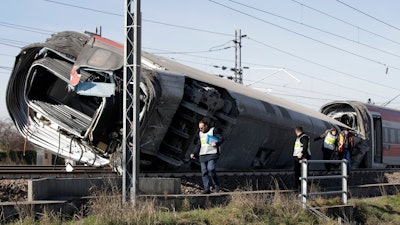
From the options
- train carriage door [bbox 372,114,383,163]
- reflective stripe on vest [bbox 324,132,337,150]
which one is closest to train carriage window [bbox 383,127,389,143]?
train carriage door [bbox 372,114,383,163]

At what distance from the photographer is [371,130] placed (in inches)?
972

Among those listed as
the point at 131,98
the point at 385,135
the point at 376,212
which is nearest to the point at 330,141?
the point at 376,212

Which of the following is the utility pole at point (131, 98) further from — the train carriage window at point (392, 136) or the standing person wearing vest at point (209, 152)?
the train carriage window at point (392, 136)

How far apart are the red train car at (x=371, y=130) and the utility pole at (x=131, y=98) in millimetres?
16147

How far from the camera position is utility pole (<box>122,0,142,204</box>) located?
9102mm

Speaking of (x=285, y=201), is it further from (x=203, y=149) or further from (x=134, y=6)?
(x=134, y=6)

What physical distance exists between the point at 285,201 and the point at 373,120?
16.2 meters

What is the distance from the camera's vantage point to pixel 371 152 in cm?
2481

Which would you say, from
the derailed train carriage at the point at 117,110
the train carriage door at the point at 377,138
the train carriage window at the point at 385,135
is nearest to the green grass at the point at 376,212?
the derailed train carriage at the point at 117,110

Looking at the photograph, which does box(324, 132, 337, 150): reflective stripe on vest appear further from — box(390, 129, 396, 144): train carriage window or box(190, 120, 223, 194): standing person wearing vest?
box(390, 129, 396, 144): train carriage window

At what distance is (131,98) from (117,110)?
12.1 ft

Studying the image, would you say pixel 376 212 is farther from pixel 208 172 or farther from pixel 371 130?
pixel 371 130

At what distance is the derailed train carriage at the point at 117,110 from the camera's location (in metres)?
12.8

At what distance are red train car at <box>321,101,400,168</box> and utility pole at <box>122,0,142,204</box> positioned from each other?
16.1 metres
